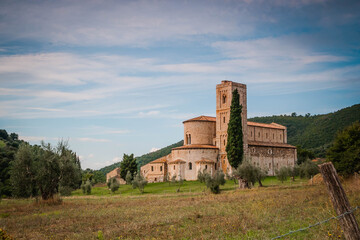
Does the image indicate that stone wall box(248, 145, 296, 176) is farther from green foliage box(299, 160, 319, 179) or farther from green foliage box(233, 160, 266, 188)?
green foliage box(233, 160, 266, 188)

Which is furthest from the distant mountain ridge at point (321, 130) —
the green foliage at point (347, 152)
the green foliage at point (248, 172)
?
the green foliage at point (347, 152)

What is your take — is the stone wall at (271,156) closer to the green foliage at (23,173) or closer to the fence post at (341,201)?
the green foliage at (23,173)

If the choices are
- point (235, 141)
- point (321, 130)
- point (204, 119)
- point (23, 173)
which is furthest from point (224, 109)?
point (321, 130)

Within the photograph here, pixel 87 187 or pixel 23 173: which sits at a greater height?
pixel 23 173

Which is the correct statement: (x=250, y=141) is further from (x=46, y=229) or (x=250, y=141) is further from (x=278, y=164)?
(x=46, y=229)

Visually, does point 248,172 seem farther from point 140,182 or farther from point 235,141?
point 140,182

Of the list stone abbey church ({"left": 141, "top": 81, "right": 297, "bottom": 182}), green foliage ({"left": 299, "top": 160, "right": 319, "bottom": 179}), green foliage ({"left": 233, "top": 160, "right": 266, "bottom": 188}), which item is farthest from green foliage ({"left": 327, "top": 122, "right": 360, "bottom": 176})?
stone abbey church ({"left": 141, "top": 81, "right": 297, "bottom": 182})

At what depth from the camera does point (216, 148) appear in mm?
57406

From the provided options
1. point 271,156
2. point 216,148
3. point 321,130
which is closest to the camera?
point 216,148

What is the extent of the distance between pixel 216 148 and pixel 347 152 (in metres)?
30.1

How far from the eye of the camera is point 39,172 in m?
25.6

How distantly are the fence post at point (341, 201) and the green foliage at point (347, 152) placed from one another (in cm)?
2388

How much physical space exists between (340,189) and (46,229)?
462 inches

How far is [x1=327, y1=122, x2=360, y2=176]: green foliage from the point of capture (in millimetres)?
27781
